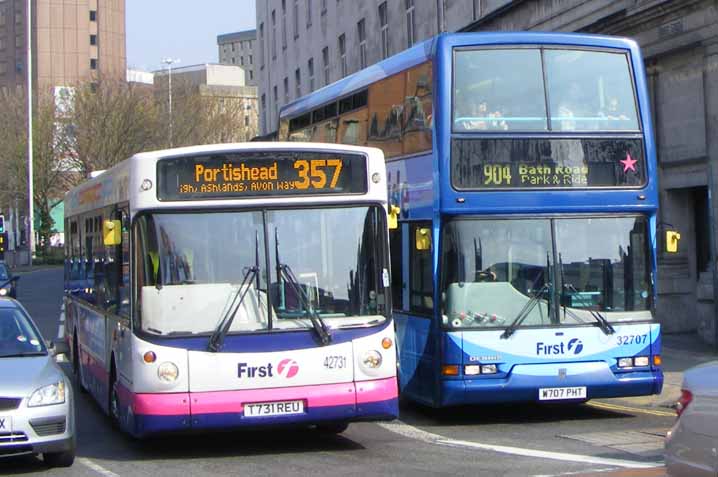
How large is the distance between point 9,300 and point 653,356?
272 inches

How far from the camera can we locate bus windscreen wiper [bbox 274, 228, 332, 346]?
10.8 meters

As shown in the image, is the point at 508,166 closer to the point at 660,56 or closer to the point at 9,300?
the point at 9,300

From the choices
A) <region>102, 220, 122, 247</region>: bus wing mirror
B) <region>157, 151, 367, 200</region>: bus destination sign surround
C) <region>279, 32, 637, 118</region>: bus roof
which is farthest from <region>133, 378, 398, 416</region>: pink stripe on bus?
<region>279, 32, 637, 118</region>: bus roof

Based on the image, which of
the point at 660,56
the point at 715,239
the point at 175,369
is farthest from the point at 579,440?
the point at 660,56

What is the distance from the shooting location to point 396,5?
3650cm

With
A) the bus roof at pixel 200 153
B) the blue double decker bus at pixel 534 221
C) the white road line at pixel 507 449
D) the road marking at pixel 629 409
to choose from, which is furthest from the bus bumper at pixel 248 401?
the road marking at pixel 629 409

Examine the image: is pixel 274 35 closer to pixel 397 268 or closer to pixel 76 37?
pixel 397 268

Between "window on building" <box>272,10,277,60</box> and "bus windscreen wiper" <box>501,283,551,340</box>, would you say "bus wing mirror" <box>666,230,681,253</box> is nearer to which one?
"bus windscreen wiper" <box>501,283,551,340</box>

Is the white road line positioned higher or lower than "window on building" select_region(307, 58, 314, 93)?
lower

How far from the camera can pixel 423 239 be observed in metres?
13.0

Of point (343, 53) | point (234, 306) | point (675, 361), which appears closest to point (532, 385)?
point (234, 306)

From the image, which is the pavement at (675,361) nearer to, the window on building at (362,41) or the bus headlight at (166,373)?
the bus headlight at (166,373)

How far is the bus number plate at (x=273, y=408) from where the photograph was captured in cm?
1062

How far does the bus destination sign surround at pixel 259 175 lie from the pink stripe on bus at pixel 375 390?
1.79 metres
